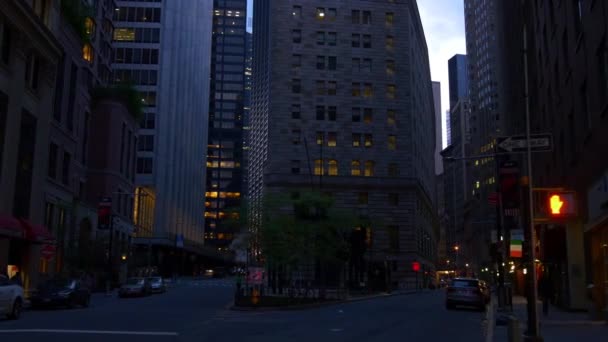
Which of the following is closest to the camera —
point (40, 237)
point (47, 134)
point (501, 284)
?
point (501, 284)

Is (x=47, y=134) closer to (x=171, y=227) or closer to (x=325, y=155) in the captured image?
(x=325, y=155)

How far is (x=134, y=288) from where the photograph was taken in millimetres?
46906

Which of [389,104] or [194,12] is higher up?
[194,12]

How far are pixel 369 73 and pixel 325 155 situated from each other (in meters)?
11.6

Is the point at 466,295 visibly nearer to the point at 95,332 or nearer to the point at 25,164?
the point at 95,332

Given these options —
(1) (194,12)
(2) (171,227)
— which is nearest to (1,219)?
(2) (171,227)

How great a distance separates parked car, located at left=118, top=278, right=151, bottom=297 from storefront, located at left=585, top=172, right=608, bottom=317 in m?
31.9

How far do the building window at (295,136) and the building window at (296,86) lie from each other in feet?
15.2

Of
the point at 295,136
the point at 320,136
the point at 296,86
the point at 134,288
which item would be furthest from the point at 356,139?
the point at 134,288

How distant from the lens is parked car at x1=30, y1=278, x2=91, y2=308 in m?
29.9

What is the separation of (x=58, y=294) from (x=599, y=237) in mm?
23260

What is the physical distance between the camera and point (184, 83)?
115750mm

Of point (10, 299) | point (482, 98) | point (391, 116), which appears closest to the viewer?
point (10, 299)

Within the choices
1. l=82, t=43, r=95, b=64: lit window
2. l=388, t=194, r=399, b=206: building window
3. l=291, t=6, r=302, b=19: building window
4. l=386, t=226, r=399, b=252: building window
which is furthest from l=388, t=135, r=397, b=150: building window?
l=82, t=43, r=95, b=64: lit window
